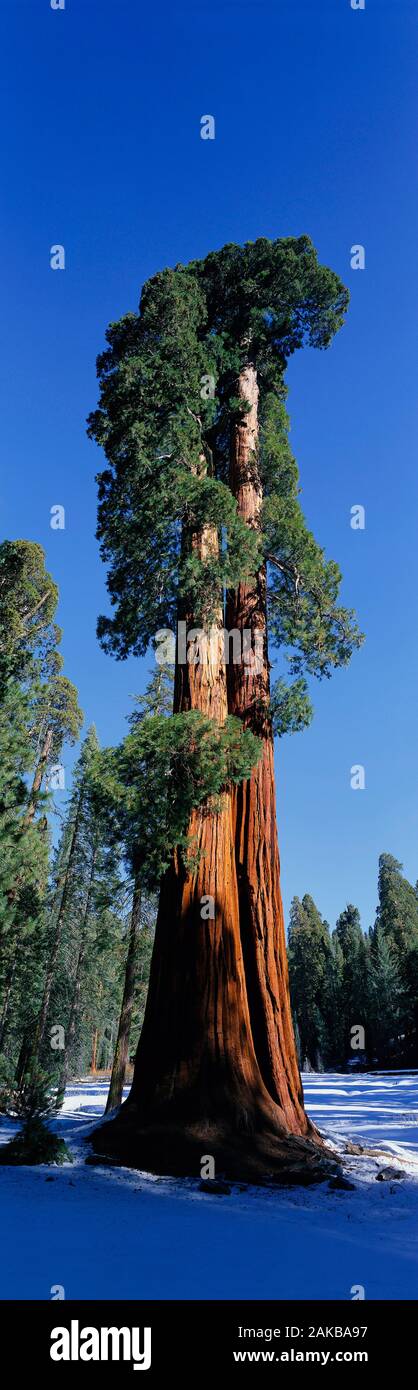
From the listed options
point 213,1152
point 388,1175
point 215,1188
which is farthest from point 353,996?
point 215,1188

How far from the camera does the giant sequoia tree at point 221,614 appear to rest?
6.51m

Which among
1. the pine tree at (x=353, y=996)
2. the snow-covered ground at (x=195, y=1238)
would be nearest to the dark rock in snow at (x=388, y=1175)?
the snow-covered ground at (x=195, y=1238)

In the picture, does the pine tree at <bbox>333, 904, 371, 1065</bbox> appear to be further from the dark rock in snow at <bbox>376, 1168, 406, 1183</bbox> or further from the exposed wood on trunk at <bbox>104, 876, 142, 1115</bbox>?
the dark rock in snow at <bbox>376, 1168, 406, 1183</bbox>

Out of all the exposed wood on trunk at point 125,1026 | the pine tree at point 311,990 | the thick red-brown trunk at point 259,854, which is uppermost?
the thick red-brown trunk at point 259,854

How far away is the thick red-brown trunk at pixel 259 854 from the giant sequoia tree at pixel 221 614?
0.02 metres

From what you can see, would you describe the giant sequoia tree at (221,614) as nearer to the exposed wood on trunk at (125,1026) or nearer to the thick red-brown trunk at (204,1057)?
the thick red-brown trunk at (204,1057)

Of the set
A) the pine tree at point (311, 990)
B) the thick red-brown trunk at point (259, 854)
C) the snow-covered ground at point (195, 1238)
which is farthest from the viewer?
the pine tree at point (311, 990)

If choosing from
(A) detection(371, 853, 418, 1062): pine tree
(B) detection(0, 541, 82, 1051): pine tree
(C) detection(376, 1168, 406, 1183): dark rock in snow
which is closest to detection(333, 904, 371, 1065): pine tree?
(A) detection(371, 853, 418, 1062): pine tree

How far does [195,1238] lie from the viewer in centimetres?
365

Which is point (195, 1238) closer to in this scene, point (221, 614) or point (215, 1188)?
point (215, 1188)
